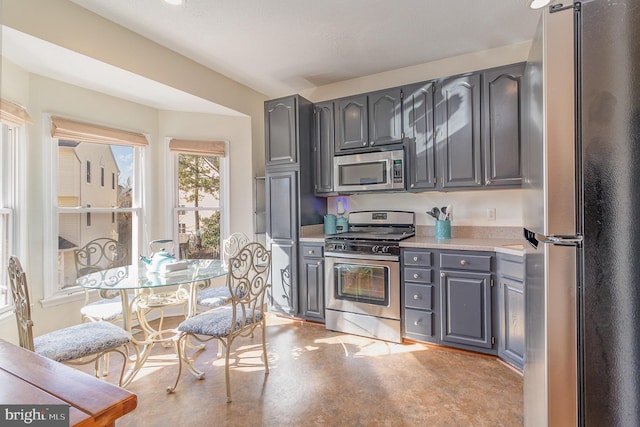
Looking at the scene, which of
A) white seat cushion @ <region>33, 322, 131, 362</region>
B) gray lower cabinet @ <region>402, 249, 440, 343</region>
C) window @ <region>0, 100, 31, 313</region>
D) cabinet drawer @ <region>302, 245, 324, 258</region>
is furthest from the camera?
cabinet drawer @ <region>302, 245, 324, 258</region>

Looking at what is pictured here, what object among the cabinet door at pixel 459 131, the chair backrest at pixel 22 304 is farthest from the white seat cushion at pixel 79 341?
the cabinet door at pixel 459 131

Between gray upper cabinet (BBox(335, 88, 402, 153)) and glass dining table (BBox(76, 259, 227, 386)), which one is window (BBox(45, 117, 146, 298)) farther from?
gray upper cabinet (BBox(335, 88, 402, 153))

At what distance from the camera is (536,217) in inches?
40.3

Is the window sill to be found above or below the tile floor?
above

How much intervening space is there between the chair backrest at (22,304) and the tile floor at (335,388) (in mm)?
707

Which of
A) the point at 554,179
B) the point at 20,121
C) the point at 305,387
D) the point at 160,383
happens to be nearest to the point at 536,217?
the point at 554,179

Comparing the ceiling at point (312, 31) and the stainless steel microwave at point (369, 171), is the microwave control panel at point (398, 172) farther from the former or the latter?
the ceiling at point (312, 31)

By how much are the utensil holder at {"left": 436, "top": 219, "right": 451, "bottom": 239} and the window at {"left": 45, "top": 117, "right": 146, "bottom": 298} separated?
3.14 metres

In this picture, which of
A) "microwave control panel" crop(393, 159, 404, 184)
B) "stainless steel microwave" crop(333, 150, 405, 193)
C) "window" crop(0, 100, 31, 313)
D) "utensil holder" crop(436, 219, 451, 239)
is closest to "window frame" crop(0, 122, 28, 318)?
"window" crop(0, 100, 31, 313)

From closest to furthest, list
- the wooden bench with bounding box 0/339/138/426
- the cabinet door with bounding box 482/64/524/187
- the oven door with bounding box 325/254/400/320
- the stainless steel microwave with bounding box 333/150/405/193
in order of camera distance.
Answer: the wooden bench with bounding box 0/339/138/426, the cabinet door with bounding box 482/64/524/187, the oven door with bounding box 325/254/400/320, the stainless steel microwave with bounding box 333/150/405/193

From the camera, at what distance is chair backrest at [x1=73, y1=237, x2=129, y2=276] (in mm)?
2953

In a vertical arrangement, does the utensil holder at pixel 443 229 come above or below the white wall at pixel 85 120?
below

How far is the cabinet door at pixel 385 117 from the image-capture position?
10.3 ft

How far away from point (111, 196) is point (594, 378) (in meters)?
3.84
